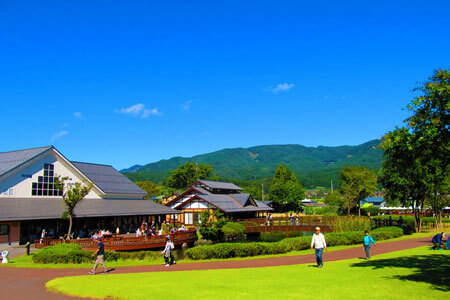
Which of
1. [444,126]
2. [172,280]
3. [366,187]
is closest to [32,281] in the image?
[172,280]

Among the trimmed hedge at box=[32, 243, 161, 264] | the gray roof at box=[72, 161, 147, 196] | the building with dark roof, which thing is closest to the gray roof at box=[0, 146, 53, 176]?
the building with dark roof

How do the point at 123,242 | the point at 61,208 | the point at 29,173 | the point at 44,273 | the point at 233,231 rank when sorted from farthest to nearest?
1. the point at 233,231
2. the point at 29,173
3. the point at 61,208
4. the point at 123,242
5. the point at 44,273

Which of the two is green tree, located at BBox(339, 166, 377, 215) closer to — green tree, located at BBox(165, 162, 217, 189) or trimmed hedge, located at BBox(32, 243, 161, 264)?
green tree, located at BBox(165, 162, 217, 189)

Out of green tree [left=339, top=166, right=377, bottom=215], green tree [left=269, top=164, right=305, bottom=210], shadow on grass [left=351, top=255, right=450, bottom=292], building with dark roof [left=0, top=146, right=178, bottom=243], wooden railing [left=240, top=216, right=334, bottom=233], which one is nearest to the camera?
shadow on grass [left=351, top=255, right=450, bottom=292]

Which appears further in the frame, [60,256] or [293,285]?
[60,256]

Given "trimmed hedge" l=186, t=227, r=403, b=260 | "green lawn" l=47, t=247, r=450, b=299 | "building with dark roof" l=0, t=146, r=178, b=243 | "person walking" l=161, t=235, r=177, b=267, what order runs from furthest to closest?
"building with dark roof" l=0, t=146, r=178, b=243
"trimmed hedge" l=186, t=227, r=403, b=260
"person walking" l=161, t=235, r=177, b=267
"green lawn" l=47, t=247, r=450, b=299

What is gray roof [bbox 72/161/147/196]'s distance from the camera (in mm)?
A: 44281

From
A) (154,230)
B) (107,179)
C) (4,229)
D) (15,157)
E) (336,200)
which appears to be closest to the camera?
(4,229)

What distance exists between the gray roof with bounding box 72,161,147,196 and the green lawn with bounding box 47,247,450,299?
2846cm

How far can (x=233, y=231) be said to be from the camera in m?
46.2

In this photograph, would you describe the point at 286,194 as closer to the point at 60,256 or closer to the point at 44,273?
the point at 60,256

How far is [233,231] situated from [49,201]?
21009mm

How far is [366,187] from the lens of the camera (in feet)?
294

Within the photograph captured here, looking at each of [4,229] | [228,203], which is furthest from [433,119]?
[228,203]
